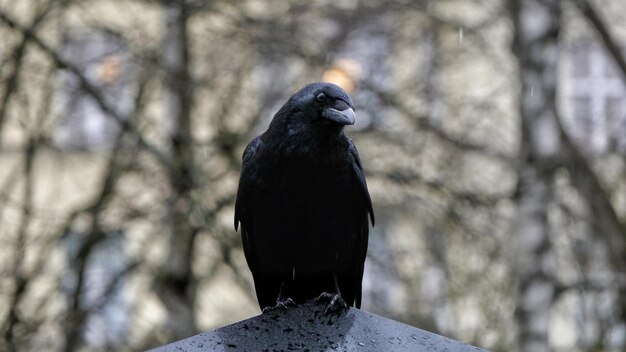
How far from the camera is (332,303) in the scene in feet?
13.8

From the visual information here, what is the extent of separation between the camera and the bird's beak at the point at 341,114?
4.53 meters

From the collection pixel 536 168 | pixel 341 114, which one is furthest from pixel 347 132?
pixel 341 114

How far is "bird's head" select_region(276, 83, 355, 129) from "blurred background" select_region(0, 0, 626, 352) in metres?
5.31

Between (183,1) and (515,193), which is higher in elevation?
(183,1)

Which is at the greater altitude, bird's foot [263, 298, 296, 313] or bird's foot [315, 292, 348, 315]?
bird's foot [315, 292, 348, 315]

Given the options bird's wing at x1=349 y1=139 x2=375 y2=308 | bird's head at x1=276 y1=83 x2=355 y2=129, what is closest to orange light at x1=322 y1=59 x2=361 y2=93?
bird's wing at x1=349 y1=139 x2=375 y2=308

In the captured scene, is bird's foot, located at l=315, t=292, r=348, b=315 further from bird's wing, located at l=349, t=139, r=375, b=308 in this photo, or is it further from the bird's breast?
bird's wing, located at l=349, t=139, r=375, b=308

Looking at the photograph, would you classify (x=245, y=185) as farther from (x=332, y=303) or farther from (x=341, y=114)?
(x=332, y=303)

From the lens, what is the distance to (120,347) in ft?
38.7

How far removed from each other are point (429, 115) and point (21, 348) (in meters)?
5.08

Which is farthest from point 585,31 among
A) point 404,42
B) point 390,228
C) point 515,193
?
point 515,193

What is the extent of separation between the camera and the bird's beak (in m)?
4.53

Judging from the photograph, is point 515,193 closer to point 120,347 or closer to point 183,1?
point 183,1

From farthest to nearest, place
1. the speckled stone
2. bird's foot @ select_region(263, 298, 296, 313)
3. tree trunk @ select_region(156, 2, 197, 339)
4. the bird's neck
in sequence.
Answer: tree trunk @ select_region(156, 2, 197, 339), the bird's neck, bird's foot @ select_region(263, 298, 296, 313), the speckled stone
